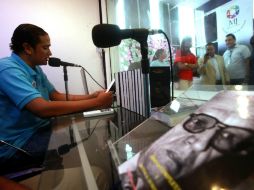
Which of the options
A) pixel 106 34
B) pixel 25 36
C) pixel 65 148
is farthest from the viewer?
pixel 25 36

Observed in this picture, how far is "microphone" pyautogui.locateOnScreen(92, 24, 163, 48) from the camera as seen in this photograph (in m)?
0.63

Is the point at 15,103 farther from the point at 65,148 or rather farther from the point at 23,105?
the point at 65,148

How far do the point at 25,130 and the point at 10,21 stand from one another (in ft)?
5.22

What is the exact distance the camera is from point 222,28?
1.16 metres

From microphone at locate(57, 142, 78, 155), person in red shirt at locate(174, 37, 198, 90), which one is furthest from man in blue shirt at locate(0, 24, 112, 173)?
person in red shirt at locate(174, 37, 198, 90)

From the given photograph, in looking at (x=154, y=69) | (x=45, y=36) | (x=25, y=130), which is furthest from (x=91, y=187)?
(x=45, y=36)

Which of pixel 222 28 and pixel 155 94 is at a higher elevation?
pixel 222 28

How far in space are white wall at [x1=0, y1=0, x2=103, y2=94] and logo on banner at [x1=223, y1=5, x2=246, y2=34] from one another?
5.48 feet

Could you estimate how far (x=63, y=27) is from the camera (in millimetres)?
2459

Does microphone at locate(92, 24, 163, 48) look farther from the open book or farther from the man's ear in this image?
the man's ear

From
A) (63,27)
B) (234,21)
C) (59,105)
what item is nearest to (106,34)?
(59,105)

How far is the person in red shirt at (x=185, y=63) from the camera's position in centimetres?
135

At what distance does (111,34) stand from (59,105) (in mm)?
573

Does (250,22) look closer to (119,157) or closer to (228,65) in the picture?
(228,65)
